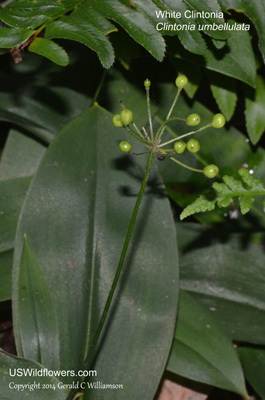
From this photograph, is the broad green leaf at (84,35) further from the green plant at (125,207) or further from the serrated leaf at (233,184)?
the serrated leaf at (233,184)

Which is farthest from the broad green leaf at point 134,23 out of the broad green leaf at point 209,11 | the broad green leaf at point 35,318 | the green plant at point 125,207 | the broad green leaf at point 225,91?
the broad green leaf at point 35,318

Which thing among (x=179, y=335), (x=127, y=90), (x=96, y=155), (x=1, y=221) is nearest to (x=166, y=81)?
(x=127, y=90)

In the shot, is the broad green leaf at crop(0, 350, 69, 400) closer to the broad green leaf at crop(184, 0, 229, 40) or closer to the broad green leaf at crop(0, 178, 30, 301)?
the broad green leaf at crop(0, 178, 30, 301)

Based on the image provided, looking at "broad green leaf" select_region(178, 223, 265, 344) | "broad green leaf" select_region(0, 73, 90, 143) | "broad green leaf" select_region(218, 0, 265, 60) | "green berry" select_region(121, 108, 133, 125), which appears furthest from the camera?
"broad green leaf" select_region(0, 73, 90, 143)

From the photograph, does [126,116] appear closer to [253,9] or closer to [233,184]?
[233,184]

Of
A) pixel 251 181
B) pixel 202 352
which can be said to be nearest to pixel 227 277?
pixel 202 352

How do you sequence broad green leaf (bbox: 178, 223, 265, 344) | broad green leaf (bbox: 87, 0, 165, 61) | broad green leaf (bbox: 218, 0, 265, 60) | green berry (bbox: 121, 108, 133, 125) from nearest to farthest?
green berry (bbox: 121, 108, 133, 125) < broad green leaf (bbox: 87, 0, 165, 61) < broad green leaf (bbox: 218, 0, 265, 60) < broad green leaf (bbox: 178, 223, 265, 344)

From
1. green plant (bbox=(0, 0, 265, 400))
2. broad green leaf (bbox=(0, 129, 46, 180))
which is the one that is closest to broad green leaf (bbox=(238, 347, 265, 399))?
green plant (bbox=(0, 0, 265, 400))

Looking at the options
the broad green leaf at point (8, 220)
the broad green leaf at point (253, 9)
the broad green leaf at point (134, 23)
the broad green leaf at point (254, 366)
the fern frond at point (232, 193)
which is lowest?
the broad green leaf at point (254, 366)
